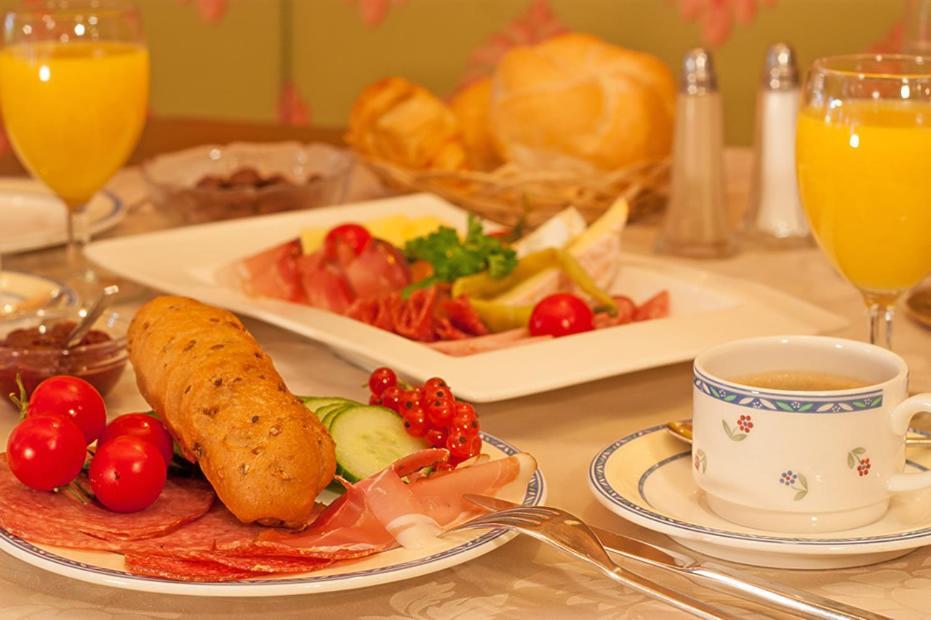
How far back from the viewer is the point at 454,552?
872mm

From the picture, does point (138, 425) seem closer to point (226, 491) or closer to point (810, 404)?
point (226, 491)

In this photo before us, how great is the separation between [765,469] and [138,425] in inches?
19.0

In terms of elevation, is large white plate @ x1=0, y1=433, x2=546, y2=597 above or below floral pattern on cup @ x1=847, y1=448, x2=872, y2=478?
below

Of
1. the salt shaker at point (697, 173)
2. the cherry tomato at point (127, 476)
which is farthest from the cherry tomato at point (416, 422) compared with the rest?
the salt shaker at point (697, 173)

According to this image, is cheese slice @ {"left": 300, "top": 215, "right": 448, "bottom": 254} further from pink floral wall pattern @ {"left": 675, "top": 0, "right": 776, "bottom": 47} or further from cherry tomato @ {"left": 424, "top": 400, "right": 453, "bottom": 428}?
pink floral wall pattern @ {"left": 675, "top": 0, "right": 776, "bottom": 47}

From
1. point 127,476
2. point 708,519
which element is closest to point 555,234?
point 708,519

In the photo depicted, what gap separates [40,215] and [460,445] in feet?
4.57

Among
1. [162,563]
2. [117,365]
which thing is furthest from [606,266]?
[162,563]

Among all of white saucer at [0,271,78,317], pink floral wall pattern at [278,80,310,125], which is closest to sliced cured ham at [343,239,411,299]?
white saucer at [0,271,78,317]

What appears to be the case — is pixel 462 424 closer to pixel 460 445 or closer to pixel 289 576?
pixel 460 445

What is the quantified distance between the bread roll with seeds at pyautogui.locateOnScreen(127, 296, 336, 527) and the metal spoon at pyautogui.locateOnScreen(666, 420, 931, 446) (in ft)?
1.02

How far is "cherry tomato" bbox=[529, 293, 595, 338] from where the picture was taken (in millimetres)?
1441

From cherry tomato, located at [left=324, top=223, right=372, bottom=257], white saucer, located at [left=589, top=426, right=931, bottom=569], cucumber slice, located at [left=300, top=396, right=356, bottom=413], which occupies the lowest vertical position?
white saucer, located at [left=589, top=426, right=931, bottom=569]

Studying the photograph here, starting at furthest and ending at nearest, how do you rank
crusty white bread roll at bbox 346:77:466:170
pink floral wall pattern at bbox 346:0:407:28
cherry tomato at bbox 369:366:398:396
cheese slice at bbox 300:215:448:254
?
pink floral wall pattern at bbox 346:0:407:28, crusty white bread roll at bbox 346:77:466:170, cheese slice at bbox 300:215:448:254, cherry tomato at bbox 369:366:398:396
